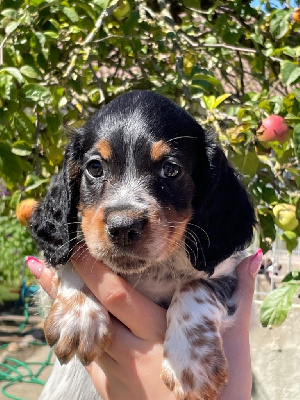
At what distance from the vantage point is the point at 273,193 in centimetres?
274

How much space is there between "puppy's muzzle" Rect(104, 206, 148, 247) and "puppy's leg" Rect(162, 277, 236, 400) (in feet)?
1.43

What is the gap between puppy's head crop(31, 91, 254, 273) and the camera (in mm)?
1793

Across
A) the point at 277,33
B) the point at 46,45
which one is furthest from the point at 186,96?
the point at 46,45

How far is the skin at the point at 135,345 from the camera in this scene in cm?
208

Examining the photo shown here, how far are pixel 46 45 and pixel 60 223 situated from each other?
3.92 feet

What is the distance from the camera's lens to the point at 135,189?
190cm

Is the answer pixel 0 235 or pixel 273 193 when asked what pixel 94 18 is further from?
pixel 0 235

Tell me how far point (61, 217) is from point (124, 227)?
598 millimetres

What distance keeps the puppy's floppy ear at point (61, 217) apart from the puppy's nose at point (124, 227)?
470 mm

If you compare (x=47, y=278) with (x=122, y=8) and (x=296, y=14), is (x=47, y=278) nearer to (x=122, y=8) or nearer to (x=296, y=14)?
(x=122, y=8)

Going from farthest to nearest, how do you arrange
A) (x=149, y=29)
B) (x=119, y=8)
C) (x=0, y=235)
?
(x=0, y=235), (x=149, y=29), (x=119, y=8)

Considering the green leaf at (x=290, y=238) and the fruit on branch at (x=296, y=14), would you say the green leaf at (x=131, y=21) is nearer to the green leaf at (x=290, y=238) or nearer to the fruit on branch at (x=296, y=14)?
the fruit on branch at (x=296, y=14)

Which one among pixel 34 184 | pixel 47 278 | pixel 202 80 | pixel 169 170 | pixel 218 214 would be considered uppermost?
pixel 169 170

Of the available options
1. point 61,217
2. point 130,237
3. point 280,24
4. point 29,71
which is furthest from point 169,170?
point 280,24
